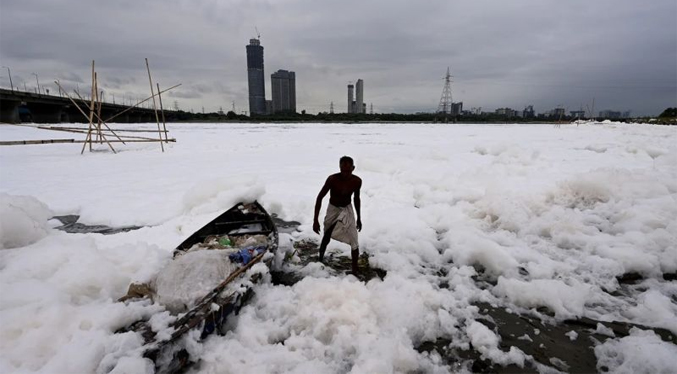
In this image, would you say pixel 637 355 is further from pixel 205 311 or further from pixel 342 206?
pixel 205 311

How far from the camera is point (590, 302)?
425 centimetres

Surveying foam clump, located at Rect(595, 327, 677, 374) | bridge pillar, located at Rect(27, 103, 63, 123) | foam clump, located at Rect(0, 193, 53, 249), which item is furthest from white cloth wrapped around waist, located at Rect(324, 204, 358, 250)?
bridge pillar, located at Rect(27, 103, 63, 123)

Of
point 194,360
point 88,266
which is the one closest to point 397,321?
point 194,360

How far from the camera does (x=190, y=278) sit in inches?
140

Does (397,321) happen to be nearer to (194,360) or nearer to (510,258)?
(194,360)

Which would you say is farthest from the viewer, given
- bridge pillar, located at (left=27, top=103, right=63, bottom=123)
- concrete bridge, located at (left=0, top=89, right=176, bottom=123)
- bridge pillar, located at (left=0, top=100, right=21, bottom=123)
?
bridge pillar, located at (left=27, top=103, right=63, bottom=123)

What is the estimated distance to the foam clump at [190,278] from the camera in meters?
3.37

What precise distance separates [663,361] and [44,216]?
9.04 meters

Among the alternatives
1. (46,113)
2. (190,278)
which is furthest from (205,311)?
(46,113)

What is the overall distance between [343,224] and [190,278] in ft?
6.71

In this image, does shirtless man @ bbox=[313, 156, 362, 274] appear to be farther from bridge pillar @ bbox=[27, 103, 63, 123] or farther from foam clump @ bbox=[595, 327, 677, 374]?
bridge pillar @ bbox=[27, 103, 63, 123]

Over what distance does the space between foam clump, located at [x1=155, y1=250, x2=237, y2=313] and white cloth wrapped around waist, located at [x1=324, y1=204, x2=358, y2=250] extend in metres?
1.46

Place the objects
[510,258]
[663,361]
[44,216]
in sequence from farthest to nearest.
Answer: [44,216] → [510,258] → [663,361]

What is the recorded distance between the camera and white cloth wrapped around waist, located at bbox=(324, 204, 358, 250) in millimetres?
4629
